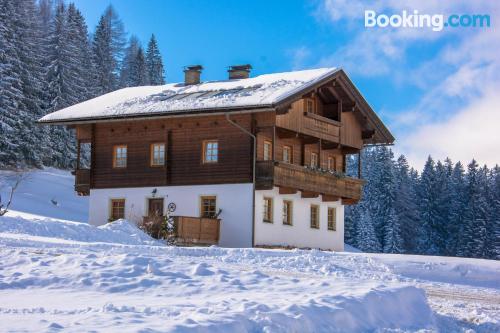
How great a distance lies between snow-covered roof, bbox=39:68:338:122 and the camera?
31.7m

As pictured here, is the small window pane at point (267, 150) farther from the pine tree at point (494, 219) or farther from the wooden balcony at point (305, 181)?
the pine tree at point (494, 219)

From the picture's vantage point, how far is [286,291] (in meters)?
13.0

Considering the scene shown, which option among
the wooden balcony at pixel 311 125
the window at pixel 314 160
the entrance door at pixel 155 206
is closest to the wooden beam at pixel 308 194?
the window at pixel 314 160

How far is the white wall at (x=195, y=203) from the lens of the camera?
31812 millimetres

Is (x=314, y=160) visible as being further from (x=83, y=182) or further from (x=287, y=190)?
(x=83, y=182)

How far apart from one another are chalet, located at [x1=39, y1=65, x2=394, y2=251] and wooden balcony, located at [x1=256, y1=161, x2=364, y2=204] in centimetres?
5

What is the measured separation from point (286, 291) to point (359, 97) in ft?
81.1

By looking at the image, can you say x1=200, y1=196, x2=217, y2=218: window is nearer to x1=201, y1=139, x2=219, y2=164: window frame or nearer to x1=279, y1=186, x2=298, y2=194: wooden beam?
x1=201, y1=139, x2=219, y2=164: window frame

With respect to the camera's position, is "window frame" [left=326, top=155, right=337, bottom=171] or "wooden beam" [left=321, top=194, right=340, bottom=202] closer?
"wooden beam" [left=321, top=194, right=340, bottom=202]

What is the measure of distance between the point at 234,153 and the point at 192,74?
8.04m

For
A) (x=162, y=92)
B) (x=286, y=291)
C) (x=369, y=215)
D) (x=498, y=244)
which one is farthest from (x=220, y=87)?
(x=498, y=244)

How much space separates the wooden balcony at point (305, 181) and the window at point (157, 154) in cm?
502

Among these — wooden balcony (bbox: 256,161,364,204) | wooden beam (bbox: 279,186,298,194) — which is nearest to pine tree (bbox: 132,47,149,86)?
wooden balcony (bbox: 256,161,364,204)

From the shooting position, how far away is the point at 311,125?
34.2m
